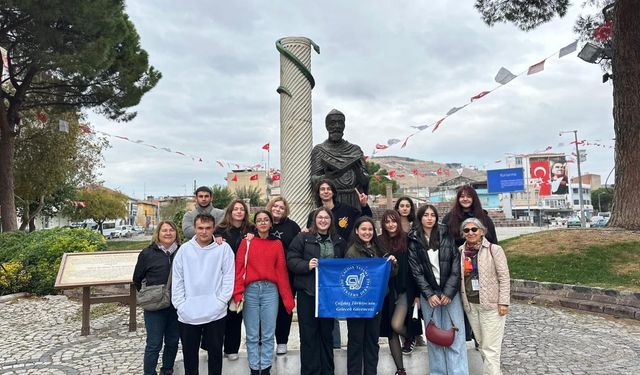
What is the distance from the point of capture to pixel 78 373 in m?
4.78

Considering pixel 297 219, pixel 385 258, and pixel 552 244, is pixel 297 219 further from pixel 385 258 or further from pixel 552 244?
pixel 552 244

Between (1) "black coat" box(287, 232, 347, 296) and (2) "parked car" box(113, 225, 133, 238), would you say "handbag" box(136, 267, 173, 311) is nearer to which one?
(1) "black coat" box(287, 232, 347, 296)

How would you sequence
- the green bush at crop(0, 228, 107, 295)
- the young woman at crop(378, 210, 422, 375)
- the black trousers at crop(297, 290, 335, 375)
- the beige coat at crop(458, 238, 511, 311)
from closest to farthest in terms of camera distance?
the beige coat at crop(458, 238, 511, 311)
the black trousers at crop(297, 290, 335, 375)
the young woman at crop(378, 210, 422, 375)
the green bush at crop(0, 228, 107, 295)

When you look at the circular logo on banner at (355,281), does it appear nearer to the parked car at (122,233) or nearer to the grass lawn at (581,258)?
the grass lawn at (581,258)

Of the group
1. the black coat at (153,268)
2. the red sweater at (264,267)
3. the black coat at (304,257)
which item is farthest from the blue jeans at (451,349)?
the black coat at (153,268)

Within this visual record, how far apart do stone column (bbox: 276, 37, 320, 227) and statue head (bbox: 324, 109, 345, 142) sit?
1.86 ft

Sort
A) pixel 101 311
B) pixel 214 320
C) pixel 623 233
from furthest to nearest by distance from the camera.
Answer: pixel 623 233 → pixel 101 311 → pixel 214 320

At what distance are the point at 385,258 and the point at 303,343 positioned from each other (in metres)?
1.07

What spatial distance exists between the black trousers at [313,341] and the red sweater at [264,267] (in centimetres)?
16

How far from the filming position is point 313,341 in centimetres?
392

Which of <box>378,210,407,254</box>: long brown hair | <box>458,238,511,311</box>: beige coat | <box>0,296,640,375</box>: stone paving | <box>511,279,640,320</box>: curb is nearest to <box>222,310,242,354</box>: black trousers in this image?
<box>0,296,640,375</box>: stone paving

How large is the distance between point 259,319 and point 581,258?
8609 millimetres

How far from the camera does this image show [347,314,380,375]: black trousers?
3.81 meters

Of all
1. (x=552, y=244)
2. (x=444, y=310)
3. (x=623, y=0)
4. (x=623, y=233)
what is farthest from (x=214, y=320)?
(x=623, y=0)
